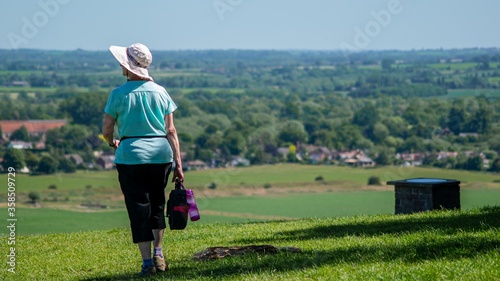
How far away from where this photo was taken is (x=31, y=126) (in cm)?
9812

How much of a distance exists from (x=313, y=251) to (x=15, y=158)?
68683 mm

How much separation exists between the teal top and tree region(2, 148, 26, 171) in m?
65.0

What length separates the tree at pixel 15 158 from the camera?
75.4 metres

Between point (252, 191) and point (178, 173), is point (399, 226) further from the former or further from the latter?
point (252, 191)

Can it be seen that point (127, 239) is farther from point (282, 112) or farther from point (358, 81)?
point (358, 81)

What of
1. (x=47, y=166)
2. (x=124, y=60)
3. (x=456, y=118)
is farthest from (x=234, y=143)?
(x=124, y=60)

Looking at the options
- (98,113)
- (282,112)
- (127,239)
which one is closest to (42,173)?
(98,113)

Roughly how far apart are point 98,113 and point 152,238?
98451 millimetres

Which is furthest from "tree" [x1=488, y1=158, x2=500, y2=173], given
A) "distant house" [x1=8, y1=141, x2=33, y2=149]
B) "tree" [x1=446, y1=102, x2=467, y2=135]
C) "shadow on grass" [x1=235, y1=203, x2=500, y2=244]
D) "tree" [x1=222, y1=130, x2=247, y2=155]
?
"shadow on grass" [x1=235, y1=203, x2=500, y2=244]

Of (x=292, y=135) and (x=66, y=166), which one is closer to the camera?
(x=66, y=166)

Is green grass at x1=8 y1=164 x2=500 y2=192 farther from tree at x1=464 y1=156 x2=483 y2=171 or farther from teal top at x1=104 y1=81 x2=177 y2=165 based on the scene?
teal top at x1=104 y1=81 x2=177 y2=165

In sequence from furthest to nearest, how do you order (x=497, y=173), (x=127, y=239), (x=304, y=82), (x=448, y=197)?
(x=304, y=82) < (x=497, y=173) < (x=448, y=197) < (x=127, y=239)

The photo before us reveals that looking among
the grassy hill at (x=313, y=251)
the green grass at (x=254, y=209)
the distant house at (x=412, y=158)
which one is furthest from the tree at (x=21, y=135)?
A: the grassy hill at (x=313, y=251)

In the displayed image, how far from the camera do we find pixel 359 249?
10.3 m
